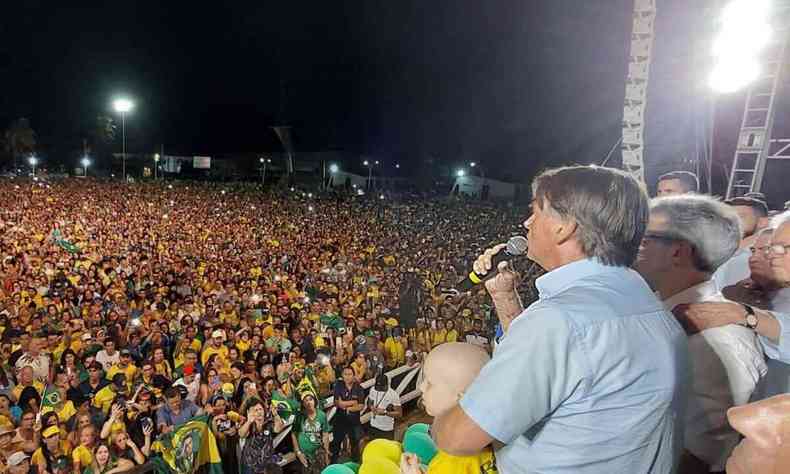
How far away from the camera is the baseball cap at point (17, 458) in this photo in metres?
3.13

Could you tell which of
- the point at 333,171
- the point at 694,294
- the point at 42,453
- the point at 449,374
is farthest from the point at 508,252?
the point at 333,171

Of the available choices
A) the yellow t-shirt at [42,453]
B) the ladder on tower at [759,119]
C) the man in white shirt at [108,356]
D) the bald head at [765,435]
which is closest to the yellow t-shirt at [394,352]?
the man in white shirt at [108,356]

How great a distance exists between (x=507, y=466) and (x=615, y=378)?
0.28m

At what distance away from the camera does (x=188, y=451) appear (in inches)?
136

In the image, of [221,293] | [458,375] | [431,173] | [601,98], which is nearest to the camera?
[458,375]

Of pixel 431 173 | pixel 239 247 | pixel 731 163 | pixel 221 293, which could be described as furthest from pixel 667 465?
pixel 431 173

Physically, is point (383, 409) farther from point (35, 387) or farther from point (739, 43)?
point (739, 43)

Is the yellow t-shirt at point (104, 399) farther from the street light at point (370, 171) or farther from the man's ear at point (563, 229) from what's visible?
the street light at point (370, 171)

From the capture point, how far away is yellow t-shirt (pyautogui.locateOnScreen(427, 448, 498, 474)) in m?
1.23

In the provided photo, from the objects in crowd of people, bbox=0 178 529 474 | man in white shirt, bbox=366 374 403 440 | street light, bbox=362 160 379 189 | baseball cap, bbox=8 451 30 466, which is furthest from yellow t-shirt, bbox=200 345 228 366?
street light, bbox=362 160 379 189

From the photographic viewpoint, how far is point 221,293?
7578 mm

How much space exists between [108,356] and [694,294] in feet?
16.9

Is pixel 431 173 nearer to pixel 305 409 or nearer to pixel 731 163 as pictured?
pixel 731 163

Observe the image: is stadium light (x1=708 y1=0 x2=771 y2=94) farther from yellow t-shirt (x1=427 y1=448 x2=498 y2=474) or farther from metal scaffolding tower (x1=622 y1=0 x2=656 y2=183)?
yellow t-shirt (x1=427 y1=448 x2=498 y2=474)
